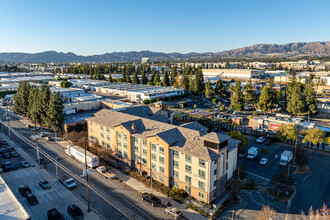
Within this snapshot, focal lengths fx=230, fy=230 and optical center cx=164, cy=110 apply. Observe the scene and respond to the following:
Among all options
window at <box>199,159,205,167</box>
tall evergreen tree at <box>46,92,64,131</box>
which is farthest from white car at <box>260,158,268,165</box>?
tall evergreen tree at <box>46,92,64,131</box>

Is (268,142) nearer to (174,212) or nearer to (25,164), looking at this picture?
(174,212)

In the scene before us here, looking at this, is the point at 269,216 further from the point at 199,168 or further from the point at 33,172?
the point at 33,172

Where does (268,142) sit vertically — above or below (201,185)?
below

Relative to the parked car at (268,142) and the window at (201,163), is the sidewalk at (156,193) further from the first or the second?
the parked car at (268,142)

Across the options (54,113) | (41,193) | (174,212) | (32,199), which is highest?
(54,113)

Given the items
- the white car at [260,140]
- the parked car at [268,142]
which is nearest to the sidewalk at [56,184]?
the white car at [260,140]

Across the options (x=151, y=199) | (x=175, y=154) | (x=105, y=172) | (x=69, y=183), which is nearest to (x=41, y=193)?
(x=69, y=183)
